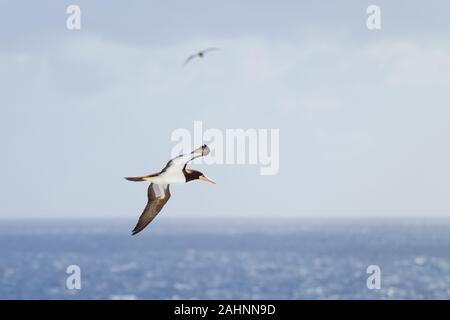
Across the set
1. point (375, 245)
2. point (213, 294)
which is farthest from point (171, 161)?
point (375, 245)

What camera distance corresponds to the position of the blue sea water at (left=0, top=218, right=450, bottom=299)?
237ft

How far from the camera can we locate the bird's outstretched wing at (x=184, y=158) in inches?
444

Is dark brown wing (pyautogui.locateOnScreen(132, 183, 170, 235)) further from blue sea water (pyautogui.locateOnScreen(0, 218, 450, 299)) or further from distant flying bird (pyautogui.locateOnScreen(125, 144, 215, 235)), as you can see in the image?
blue sea water (pyautogui.locateOnScreen(0, 218, 450, 299))

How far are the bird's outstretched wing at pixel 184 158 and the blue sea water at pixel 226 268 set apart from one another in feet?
176

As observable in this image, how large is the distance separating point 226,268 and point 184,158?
80942 millimetres

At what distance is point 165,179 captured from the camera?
479 inches

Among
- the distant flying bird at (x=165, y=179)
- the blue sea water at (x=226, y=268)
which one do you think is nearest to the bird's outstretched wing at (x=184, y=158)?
the distant flying bird at (x=165, y=179)

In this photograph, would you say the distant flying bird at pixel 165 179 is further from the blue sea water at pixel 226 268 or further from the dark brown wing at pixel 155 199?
the blue sea water at pixel 226 268

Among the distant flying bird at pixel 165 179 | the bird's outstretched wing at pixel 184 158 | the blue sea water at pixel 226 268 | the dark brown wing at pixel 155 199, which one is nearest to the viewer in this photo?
the bird's outstretched wing at pixel 184 158
